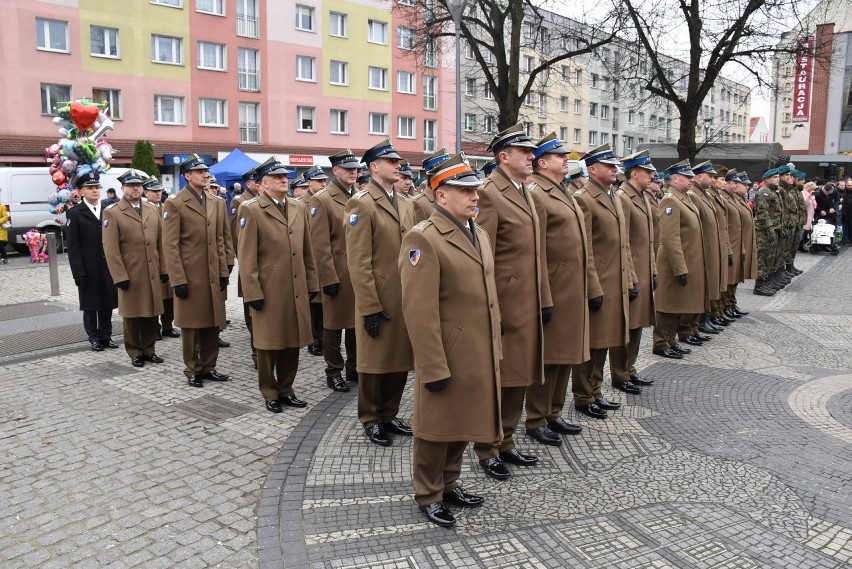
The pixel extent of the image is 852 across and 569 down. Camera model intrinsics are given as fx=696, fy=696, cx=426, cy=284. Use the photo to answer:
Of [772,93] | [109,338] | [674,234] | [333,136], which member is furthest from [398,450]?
[333,136]

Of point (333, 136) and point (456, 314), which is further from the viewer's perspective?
point (333, 136)

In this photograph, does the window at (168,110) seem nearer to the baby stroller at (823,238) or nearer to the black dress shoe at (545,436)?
the baby stroller at (823,238)

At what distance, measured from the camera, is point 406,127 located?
152ft

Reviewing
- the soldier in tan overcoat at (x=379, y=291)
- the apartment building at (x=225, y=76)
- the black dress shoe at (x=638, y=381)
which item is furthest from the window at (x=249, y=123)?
the soldier in tan overcoat at (x=379, y=291)

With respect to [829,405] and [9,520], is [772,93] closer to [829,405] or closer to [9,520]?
[829,405]

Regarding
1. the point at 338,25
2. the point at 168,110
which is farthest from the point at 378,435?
the point at 338,25

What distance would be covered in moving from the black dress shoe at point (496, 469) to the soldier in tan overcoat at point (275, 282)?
2265 mm

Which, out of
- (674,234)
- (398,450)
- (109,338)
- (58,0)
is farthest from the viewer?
(58,0)

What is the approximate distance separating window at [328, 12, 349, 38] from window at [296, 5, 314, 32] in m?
1.13

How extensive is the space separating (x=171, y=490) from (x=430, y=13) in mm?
20950

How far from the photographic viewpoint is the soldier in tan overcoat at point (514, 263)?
16.4 feet

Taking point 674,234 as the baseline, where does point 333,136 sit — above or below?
above

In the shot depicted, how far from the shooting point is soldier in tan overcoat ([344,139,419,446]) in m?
5.61

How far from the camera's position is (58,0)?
1219 inches
